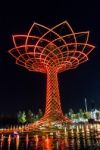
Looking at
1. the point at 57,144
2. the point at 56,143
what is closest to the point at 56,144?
the point at 57,144

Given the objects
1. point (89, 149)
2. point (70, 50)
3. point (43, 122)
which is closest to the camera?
point (89, 149)

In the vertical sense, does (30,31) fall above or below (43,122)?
above

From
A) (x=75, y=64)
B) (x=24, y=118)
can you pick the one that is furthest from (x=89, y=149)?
(x=24, y=118)

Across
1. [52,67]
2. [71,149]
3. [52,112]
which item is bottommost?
[71,149]

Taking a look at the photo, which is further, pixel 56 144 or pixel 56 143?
pixel 56 143

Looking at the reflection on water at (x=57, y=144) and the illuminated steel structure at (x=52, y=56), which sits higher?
the illuminated steel structure at (x=52, y=56)

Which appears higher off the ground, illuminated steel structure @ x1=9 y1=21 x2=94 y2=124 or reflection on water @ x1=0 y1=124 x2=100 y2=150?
illuminated steel structure @ x1=9 y1=21 x2=94 y2=124

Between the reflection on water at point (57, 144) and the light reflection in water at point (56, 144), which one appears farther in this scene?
the light reflection in water at point (56, 144)

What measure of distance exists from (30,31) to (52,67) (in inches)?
533

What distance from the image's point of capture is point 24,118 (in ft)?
298

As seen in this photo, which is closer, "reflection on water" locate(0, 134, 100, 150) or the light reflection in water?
"reflection on water" locate(0, 134, 100, 150)

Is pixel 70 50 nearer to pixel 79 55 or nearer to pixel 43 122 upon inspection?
pixel 79 55

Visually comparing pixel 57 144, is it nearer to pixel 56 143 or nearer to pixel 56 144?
pixel 56 144

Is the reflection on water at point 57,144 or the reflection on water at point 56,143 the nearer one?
the reflection on water at point 57,144
